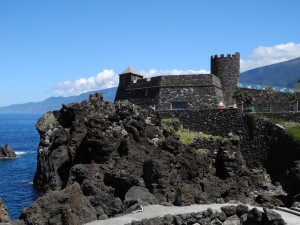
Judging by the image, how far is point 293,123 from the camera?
47.1 metres

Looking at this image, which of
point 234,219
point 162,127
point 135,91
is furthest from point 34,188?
point 234,219

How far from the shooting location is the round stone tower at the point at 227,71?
2650 inches

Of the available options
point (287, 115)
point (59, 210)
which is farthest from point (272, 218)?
point (287, 115)

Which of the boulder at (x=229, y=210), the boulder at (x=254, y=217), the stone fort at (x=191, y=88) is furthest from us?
the stone fort at (x=191, y=88)

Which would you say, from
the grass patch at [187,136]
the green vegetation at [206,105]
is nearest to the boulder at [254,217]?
the grass patch at [187,136]

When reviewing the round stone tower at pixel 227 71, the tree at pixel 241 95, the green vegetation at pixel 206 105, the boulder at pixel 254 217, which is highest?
the round stone tower at pixel 227 71

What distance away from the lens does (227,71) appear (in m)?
67.6

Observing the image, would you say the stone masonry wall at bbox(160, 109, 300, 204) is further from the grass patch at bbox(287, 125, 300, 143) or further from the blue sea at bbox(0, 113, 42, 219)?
the blue sea at bbox(0, 113, 42, 219)

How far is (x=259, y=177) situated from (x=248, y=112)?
8012mm

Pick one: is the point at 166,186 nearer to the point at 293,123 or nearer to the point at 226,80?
the point at 293,123

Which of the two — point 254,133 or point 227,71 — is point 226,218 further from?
point 227,71

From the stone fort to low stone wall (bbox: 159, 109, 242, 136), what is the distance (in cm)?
924

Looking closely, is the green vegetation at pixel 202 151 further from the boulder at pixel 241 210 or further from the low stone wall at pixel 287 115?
the boulder at pixel 241 210

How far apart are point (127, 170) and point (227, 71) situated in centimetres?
3621
